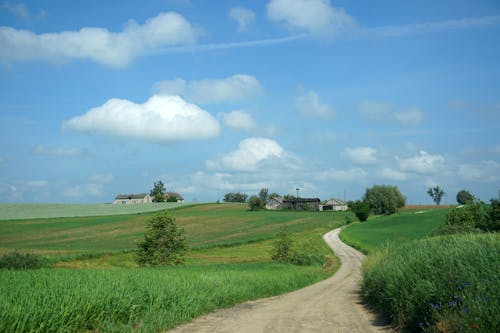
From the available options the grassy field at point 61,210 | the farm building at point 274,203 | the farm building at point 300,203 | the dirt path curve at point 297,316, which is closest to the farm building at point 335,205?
the farm building at point 300,203

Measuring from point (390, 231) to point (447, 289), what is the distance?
237 ft

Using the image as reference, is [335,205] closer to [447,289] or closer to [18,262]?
[18,262]

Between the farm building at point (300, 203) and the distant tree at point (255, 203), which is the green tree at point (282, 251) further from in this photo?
the farm building at point (300, 203)

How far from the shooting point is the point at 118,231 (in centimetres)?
9406

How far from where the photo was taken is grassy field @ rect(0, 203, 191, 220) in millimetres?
117750

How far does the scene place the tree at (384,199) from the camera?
16650 cm

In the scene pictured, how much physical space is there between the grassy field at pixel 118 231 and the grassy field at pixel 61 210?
23.5 feet

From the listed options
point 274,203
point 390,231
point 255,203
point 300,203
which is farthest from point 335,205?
point 390,231

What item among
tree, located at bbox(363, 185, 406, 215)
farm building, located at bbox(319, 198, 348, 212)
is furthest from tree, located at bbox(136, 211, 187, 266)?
farm building, located at bbox(319, 198, 348, 212)

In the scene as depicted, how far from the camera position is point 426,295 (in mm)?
Result: 12398

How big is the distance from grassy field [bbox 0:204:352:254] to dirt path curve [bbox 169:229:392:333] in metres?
46.2

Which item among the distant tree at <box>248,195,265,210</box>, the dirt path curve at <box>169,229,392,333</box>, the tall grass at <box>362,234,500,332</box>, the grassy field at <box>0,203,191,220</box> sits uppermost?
the distant tree at <box>248,195,265,210</box>

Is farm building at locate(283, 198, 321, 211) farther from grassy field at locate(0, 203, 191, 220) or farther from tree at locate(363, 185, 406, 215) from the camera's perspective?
grassy field at locate(0, 203, 191, 220)

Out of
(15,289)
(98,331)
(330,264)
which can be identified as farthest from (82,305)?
(330,264)
